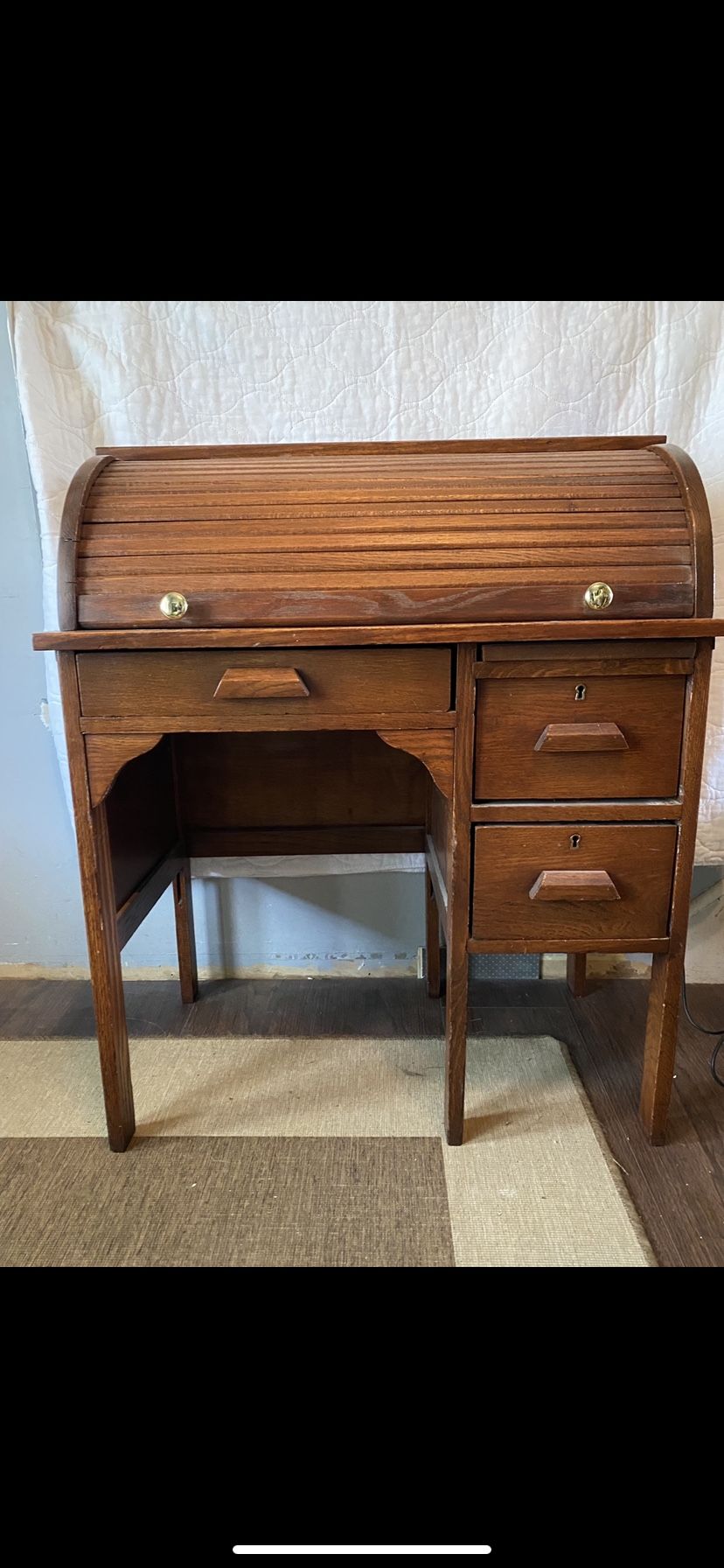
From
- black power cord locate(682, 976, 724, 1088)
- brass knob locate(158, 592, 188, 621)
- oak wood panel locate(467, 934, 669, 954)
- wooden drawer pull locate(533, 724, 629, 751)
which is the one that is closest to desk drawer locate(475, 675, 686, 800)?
wooden drawer pull locate(533, 724, 629, 751)

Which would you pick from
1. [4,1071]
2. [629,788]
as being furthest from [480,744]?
[4,1071]

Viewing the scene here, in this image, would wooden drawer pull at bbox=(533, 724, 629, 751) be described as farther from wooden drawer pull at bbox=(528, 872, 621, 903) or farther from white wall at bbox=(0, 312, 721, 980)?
white wall at bbox=(0, 312, 721, 980)

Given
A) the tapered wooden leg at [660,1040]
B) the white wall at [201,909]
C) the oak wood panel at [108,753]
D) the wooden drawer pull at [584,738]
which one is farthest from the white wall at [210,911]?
the wooden drawer pull at [584,738]

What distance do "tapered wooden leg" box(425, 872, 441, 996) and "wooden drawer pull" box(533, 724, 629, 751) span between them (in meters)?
0.76

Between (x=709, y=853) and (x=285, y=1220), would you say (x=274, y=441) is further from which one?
(x=285, y=1220)

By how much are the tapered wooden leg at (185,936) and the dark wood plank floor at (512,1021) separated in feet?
0.18

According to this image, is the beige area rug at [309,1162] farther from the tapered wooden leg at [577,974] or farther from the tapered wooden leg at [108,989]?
the tapered wooden leg at [577,974]

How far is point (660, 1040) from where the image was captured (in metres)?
1.62

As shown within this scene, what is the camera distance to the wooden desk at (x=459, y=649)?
4.61ft

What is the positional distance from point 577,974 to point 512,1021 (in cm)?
21

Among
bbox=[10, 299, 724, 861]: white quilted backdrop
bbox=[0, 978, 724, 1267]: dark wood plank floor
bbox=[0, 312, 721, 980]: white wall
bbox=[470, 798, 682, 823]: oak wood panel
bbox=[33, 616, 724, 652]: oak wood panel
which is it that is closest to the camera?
bbox=[33, 616, 724, 652]: oak wood panel

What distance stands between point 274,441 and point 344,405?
0.17 m

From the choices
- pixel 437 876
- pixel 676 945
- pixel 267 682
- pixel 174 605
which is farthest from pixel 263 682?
pixel 676 945

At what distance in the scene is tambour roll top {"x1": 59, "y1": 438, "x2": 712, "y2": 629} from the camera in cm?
140
